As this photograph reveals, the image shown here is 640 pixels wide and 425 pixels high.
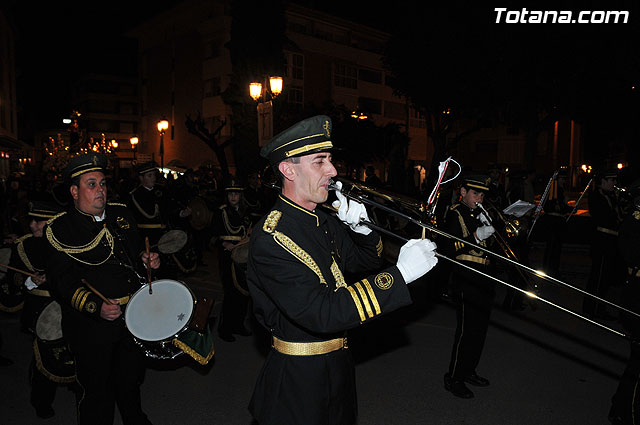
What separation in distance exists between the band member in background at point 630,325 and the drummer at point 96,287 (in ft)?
13.1

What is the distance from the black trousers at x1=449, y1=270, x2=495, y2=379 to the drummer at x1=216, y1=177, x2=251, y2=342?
2788mm

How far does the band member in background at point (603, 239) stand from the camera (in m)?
7.80

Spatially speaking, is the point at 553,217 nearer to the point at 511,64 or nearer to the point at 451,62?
the point at 511,64

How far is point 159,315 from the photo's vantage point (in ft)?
12.1

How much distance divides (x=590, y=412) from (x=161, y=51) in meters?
52.6

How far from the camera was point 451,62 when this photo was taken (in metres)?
22.7

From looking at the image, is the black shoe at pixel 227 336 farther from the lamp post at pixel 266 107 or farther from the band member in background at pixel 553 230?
the lamp post at pixel 266 107

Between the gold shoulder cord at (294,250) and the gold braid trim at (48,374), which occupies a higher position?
the gold shoulder cord at (294,250)

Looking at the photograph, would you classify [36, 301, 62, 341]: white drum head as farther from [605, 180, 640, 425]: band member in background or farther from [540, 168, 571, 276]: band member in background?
[540, 168, 571, 276]: band member in background

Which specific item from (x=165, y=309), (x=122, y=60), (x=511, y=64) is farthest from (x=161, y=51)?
(x=165, y=309)

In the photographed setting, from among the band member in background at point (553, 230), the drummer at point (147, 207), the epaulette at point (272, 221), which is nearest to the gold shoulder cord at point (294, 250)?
the epaulette at point (272, 221)

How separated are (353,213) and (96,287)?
2.06 m

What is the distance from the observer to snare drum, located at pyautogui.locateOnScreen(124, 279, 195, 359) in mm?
3568

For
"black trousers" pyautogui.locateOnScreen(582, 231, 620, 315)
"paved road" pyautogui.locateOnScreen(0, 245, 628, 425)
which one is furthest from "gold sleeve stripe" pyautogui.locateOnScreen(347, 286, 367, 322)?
Answer: "black trousers" pyautogui.locateOnScreen(582, 231, 620, 315)
